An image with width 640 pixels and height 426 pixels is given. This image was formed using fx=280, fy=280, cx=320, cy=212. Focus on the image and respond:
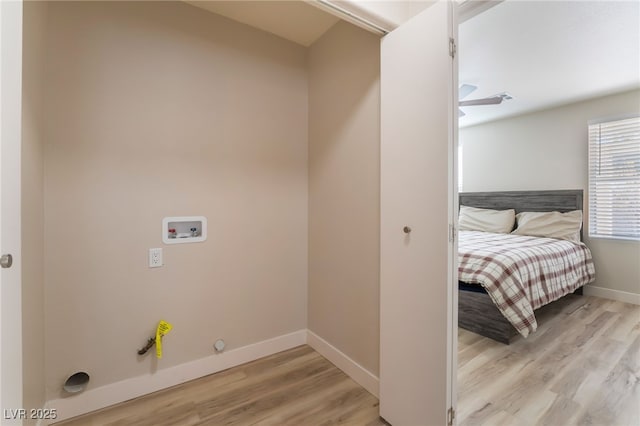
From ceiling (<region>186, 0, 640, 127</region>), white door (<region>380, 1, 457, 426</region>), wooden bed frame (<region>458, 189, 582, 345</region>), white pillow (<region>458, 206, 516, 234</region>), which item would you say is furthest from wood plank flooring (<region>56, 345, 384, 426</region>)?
white pillow (<region>458, 206, 516, 234</region>)

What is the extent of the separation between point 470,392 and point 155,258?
2222 millimetres

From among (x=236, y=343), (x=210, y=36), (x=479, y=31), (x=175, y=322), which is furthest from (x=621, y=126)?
(x=175, y=322)

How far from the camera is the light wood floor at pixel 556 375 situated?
5.33 ft

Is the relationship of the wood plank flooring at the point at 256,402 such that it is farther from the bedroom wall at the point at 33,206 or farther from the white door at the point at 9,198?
the white door at the point at 9,198

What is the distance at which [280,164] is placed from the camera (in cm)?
230

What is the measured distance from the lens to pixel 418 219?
54.2 inches

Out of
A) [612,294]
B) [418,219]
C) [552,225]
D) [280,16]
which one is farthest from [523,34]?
[612,294]

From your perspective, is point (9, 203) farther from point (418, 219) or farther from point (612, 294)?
point (612, 294)

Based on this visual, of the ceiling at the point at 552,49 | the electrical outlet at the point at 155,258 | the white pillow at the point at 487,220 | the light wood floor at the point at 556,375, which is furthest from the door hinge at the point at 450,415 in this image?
the white pillow at the point at 487,220

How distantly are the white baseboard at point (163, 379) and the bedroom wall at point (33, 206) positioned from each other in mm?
159

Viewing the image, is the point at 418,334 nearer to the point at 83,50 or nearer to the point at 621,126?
the point at 83,50

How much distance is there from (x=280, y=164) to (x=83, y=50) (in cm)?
135

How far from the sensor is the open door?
80cm

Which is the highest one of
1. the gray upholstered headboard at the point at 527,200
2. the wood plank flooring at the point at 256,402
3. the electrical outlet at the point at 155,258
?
the gray upholstered headboard at the point at 527,200
